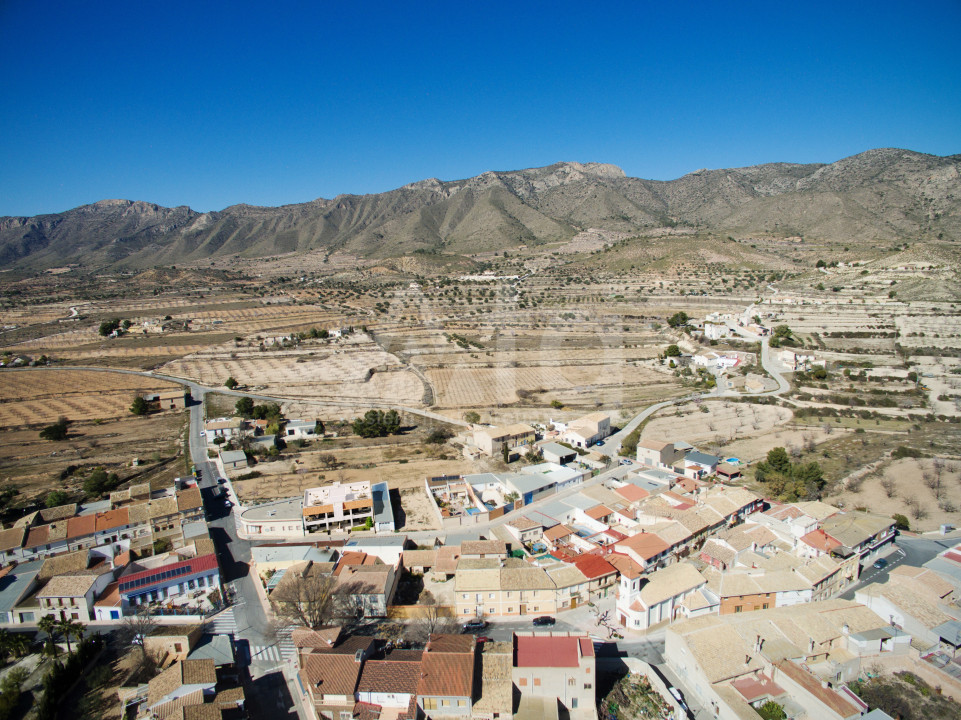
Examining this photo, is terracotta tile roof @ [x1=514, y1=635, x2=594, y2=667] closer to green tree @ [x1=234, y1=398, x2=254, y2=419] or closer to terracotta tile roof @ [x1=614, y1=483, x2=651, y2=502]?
terracotta tile roof @ [x1=614, y1=483, x2=651, y2=502]

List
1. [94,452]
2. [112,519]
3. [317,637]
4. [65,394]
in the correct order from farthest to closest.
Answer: [65,394]
[94,452]
[112,519]
[317,637]

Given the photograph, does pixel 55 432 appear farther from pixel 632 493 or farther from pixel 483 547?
pixel 632 493

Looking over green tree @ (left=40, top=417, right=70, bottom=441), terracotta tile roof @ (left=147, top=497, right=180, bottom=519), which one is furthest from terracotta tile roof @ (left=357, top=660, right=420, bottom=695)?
green tree @ (left=40, top=417, right=70, bottom=441)

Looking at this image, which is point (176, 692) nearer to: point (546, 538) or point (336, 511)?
point (336, 511)

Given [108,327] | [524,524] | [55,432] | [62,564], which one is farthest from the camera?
[108,327]

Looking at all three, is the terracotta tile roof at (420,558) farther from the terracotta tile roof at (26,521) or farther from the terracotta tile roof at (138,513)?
the terracotta tile roof at (26,521)

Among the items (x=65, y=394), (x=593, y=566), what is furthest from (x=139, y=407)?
(x=593, y=566)

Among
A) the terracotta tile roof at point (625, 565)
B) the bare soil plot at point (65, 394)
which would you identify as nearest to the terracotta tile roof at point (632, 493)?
the terracotta tile roof at point (625, 565)
